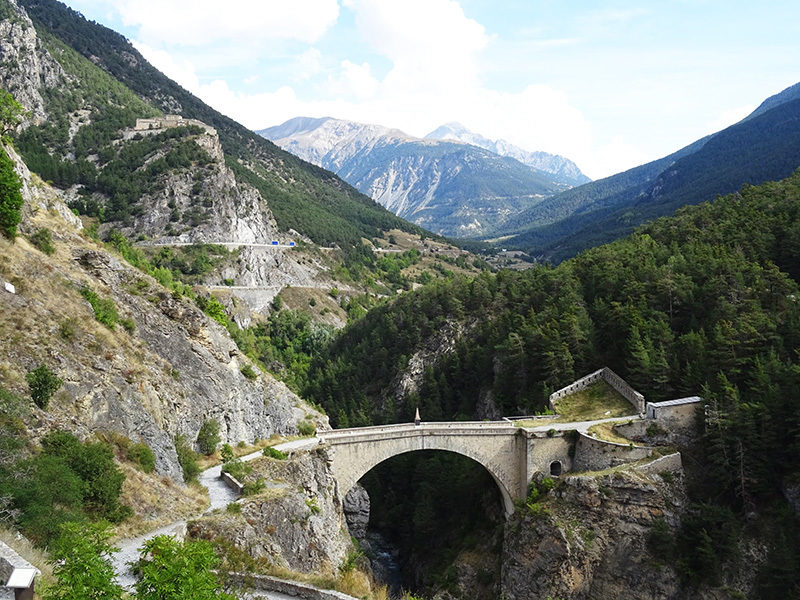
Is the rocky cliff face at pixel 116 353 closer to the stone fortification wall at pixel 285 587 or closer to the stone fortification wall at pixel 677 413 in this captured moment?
the stone fortification wall at pixel 285 587

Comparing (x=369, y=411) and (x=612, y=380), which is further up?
(x=612, y=380)

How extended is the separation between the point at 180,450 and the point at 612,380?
3703 centimetres

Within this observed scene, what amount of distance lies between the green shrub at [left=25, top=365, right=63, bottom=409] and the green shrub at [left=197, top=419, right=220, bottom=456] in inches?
573

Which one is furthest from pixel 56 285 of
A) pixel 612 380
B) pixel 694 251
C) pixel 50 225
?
pixel 694 251

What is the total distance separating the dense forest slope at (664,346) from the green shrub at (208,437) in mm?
29699

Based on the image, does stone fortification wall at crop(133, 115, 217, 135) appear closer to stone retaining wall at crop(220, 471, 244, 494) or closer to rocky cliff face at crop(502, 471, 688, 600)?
stone retaining wall at crop(220, 471, 244, 494)

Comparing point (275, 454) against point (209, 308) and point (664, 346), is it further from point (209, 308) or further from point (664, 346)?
point (664, 346)

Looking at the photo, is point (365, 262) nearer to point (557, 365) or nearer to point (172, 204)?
point (172, 204)

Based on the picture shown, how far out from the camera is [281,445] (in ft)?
150

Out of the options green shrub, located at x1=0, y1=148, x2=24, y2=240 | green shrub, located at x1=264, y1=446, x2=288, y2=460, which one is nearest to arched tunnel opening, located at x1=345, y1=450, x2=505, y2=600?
green shrub, located at x1=264, y1=446, x2=288, y2=460

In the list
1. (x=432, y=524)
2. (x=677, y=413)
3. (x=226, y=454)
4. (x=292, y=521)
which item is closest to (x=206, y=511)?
(x=292, y=521)

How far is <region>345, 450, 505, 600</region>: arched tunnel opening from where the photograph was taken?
5141 cm

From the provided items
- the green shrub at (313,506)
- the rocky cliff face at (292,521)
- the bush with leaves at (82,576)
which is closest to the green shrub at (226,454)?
the rocky cliff face at (292,521)

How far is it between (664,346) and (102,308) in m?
43.0
